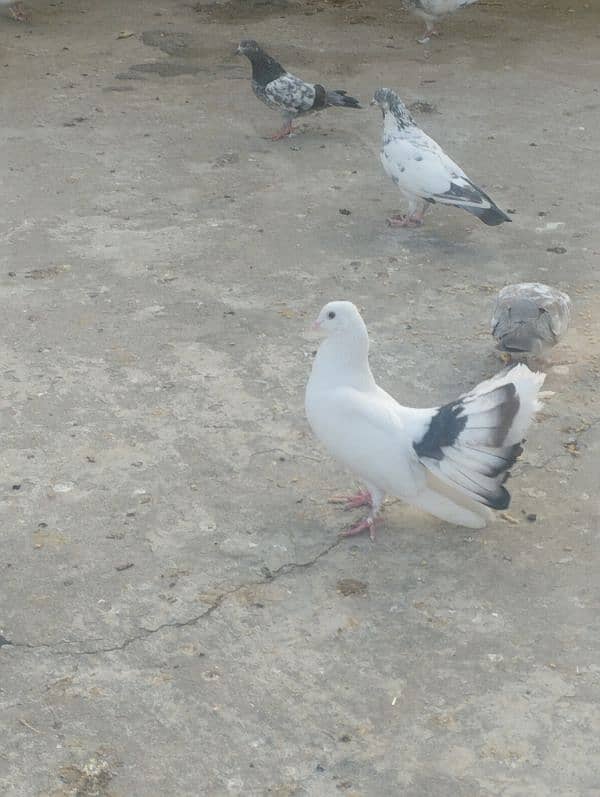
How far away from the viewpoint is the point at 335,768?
129 inches

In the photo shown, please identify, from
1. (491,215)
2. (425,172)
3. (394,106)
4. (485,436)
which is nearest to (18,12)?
(394,106)

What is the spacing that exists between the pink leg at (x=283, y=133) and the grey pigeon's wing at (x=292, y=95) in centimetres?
12

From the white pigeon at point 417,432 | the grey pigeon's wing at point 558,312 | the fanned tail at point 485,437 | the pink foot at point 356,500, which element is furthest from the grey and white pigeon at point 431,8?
the fanned tail at point 485,437

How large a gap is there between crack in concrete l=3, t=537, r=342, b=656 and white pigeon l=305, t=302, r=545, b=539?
244 millimetres

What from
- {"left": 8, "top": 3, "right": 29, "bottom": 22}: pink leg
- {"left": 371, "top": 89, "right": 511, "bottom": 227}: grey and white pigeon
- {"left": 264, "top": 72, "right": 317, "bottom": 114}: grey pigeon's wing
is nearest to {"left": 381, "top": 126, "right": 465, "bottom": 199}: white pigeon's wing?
{"left": 371, "top": 89, "right": 511, "bottom": 227}: grey and white pigeon

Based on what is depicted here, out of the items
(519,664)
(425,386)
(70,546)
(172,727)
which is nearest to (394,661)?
(519,664)

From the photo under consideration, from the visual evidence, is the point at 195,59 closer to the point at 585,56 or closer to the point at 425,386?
the point at 585,56

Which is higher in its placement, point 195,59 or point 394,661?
point 394,661

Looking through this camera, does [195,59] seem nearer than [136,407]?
No

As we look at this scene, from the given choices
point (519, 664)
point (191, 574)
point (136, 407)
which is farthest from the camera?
point (136, 407)

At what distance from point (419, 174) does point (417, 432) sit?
279 centimetres

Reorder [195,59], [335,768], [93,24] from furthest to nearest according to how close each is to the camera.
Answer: [93,24], [195,59], [335,768]

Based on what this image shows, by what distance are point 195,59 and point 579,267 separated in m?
4.35

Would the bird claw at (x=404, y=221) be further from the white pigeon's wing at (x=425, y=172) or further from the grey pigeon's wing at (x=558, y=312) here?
the grey pigeon's wing at (x=558, y=312)
